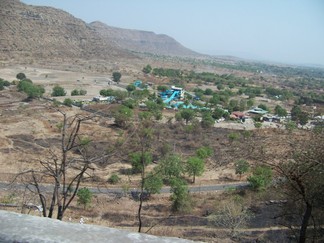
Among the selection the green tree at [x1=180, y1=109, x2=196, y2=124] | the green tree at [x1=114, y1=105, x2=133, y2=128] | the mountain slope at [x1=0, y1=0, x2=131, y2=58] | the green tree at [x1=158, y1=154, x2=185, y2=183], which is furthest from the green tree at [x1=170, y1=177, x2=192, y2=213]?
the mountain slope at [x1=0, y1=0, x2=131, y2=58]

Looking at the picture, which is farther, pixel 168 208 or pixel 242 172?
pixel 242 172

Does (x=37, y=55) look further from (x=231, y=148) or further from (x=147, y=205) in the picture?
(x=147, y=205)

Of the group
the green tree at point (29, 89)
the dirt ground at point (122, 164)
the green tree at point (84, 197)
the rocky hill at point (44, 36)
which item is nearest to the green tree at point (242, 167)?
the dirt ground at point (122, 164)

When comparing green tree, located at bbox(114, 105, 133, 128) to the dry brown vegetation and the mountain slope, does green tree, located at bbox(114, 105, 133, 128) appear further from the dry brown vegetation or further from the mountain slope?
the mountain slope

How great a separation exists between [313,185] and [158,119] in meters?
33.9

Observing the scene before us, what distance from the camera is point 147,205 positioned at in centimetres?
1947

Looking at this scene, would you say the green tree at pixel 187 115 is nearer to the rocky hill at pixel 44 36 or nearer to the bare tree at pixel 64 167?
the bare tree at pixel 64 167

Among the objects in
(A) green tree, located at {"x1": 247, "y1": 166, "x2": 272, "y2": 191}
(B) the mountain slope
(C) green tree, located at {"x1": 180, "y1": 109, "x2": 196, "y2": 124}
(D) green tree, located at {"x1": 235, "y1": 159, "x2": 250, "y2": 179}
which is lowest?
(C) green tree, located at {"x1": 180, "y1": 109, "x2": 196, "y2": 124}

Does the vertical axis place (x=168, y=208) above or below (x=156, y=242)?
below

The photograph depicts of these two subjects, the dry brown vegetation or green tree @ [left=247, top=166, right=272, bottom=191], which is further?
green tree @ [left=247, top=166, right=272, bottom=191]

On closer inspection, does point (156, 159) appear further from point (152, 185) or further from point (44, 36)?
point (44, 36)

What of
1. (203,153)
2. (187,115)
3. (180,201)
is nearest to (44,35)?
(187,115)

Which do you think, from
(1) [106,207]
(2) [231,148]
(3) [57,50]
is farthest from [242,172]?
Result: (3) [57,50]

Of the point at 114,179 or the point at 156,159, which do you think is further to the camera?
the point at 156,159
